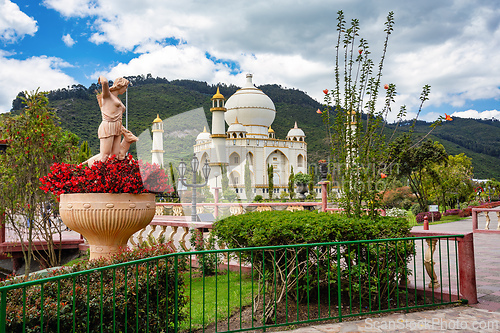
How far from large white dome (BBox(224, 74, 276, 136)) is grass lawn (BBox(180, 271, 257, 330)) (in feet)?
121

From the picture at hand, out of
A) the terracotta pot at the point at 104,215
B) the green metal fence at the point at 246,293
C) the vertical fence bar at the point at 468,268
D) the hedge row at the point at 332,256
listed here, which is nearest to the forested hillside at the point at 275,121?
the terracotta pot at the point at 104,215

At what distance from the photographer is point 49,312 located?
104 inches

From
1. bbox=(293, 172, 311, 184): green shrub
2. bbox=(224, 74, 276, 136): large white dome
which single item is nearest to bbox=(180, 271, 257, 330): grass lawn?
bbox=(293, 172, 311, 184): green shrub

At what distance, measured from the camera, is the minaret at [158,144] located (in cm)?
531

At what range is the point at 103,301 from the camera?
293 centimetres

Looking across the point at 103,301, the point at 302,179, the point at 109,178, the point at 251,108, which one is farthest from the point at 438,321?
the point at 251,108

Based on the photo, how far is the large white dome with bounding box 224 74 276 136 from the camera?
43.3 meters

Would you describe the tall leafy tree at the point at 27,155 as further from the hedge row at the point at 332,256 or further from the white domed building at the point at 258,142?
the white domed building at the point at 258,142

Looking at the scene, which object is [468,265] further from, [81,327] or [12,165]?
[12,165]

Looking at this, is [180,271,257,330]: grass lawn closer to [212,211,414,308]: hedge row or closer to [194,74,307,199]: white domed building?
[212,211,414,308]: hedge row

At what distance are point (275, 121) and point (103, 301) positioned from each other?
65970 millimetres

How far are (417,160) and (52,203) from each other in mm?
21577

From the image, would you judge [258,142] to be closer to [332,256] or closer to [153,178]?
[153,178]

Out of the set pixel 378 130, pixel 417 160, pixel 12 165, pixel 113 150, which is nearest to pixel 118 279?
pixel 113 150
